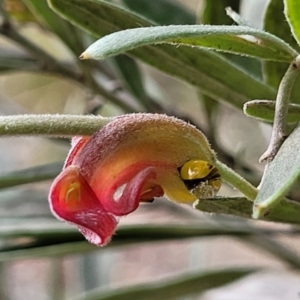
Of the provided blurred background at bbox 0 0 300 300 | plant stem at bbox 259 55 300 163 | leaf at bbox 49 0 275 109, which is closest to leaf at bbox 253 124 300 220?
plant stem at bbox 259 55 300 163

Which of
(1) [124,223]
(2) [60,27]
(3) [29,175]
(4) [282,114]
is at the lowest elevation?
(1) [124,223]

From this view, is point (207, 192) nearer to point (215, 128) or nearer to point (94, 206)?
point (94, 206)

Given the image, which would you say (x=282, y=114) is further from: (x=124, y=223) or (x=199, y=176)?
(x=124, y=223)

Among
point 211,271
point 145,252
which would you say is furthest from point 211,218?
point 145,252

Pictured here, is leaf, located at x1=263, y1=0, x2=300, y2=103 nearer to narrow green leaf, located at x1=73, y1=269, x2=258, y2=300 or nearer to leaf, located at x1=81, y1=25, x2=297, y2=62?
leaf, located at x1=81, y1=25, x2=297, y2=62

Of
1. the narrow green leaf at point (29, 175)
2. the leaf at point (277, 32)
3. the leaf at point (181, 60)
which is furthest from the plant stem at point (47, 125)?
the narrow green leaf at point (29, 175)

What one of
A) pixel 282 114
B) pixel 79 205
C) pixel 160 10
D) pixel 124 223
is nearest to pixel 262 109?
pixel 282 114

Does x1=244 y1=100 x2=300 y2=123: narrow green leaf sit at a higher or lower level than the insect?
higher
